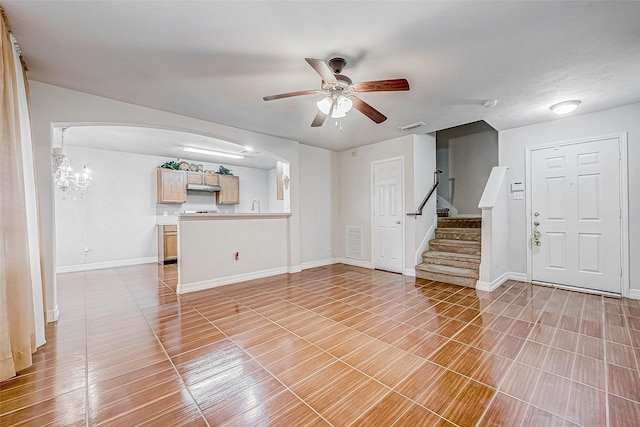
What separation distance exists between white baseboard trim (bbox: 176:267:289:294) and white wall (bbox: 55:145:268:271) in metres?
3.26

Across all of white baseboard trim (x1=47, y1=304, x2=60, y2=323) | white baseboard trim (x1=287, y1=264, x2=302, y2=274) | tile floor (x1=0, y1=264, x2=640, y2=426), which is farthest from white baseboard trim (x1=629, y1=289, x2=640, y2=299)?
white baseboard trim (x1=47, y1=304, x2=60, y2=323)

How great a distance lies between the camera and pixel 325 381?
6.07ft

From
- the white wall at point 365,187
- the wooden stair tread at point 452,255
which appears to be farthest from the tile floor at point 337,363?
the white wall at point 365,187

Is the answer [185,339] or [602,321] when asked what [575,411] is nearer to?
[602,321]

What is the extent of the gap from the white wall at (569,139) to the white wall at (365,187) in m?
1.59

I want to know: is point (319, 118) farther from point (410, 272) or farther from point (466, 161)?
point (466, 161)

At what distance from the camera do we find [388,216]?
5.27 meters

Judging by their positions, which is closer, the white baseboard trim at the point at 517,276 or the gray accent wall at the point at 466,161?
the white baseboard trim at the point at 517,276

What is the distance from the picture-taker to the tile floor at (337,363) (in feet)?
5.11

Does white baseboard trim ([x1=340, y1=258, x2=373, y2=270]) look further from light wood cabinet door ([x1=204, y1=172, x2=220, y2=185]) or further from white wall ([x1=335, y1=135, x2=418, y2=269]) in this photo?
light wood cabinet door ([x1=204, y1=172, x2=220, y2=185])

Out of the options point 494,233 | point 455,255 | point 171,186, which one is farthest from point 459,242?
point 171,186

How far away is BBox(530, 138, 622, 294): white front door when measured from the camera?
3.61 m

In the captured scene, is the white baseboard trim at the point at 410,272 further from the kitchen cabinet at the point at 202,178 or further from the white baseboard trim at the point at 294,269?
the kitchen cabinet at the point at 202,178

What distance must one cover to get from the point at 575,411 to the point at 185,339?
9.66 feet
